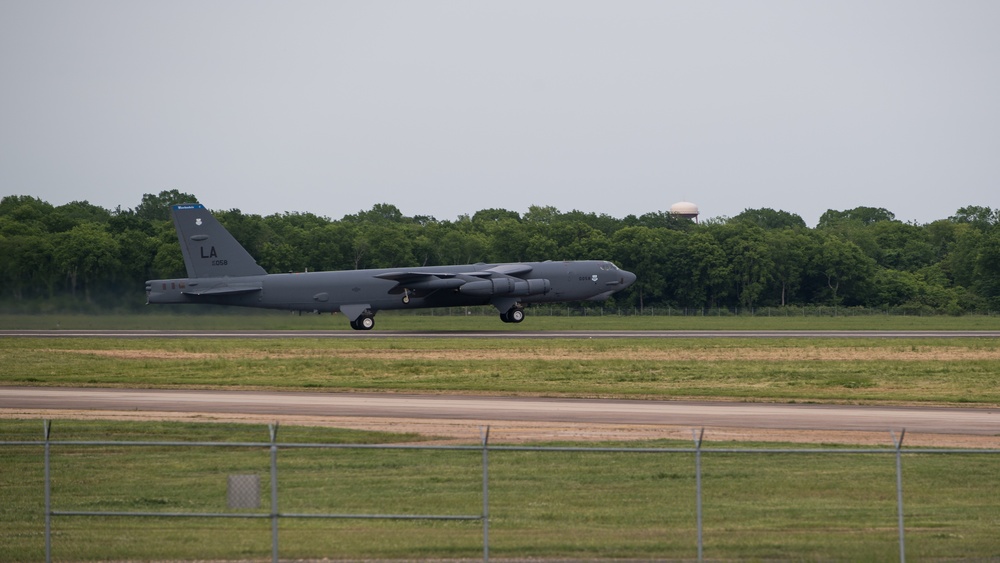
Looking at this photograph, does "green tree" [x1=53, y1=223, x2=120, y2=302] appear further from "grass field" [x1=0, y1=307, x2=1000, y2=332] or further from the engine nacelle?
the engine nacelle

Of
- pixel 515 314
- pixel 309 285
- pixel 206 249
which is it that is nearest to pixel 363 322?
pixel 309 285

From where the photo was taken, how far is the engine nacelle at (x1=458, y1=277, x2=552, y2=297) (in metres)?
59.4

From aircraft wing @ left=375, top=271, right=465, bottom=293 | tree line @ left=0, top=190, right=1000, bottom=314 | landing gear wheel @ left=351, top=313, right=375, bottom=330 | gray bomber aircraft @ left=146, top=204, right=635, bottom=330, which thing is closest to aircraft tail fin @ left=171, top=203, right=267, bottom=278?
gray bomber aircraft @ left=146, top=204, right=635, bottom=330

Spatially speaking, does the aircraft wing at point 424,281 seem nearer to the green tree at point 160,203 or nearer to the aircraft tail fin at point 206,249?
the aircraft tail fin at point 206,249

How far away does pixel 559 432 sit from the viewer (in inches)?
977

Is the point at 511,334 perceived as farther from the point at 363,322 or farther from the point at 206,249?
the point at 206,249

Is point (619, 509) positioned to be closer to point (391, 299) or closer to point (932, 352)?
point (932, 352)

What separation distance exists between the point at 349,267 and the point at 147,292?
38.5 m

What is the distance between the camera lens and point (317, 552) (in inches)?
607

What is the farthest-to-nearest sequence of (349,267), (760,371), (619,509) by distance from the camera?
1. (349,267)
2. (760,371)
3. (619,509)

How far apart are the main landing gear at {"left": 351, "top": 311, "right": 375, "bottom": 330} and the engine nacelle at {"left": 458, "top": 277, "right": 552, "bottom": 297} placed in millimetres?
5252

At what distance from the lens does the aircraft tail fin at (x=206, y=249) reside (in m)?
59.4

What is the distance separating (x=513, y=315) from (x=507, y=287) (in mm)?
3551

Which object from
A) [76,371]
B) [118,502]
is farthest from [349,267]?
[118,502]
